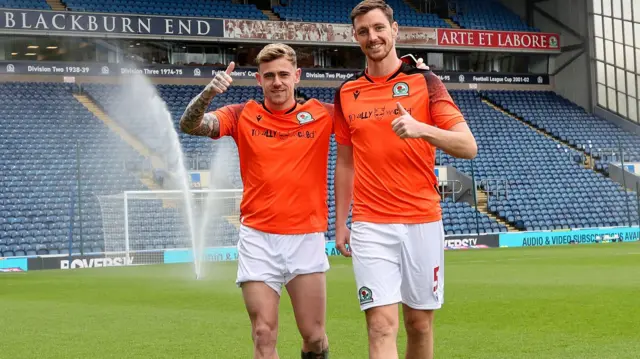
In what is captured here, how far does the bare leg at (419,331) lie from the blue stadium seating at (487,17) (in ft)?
138

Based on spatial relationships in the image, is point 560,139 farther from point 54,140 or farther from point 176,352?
point 176,352

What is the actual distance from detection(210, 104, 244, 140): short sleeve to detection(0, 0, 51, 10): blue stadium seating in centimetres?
3329

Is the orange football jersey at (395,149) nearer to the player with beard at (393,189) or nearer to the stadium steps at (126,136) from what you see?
the player with beard at (393,189)

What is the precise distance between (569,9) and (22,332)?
41.9 meters

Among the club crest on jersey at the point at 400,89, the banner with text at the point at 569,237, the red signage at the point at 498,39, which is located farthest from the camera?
the red signage at the point at 498,39

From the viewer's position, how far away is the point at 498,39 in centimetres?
4600

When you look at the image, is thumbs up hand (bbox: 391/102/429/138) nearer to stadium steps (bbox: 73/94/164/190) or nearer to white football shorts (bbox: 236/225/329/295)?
white football shorts (bbox: 236/225/329/295)

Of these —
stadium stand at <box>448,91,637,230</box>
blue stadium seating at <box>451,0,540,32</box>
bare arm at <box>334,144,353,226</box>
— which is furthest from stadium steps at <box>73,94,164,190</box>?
bare arm at <box>334,144,353,226</box>

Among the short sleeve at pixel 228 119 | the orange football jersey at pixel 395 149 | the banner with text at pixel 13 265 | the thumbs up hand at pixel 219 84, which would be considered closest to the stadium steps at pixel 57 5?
the banner with text at pixel 13 265

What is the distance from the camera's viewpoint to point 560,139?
43688mm

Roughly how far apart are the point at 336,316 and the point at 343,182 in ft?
18.5

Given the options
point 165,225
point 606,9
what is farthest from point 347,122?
point 606,9

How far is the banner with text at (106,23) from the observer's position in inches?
1458

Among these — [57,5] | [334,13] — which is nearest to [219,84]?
[57,5]
